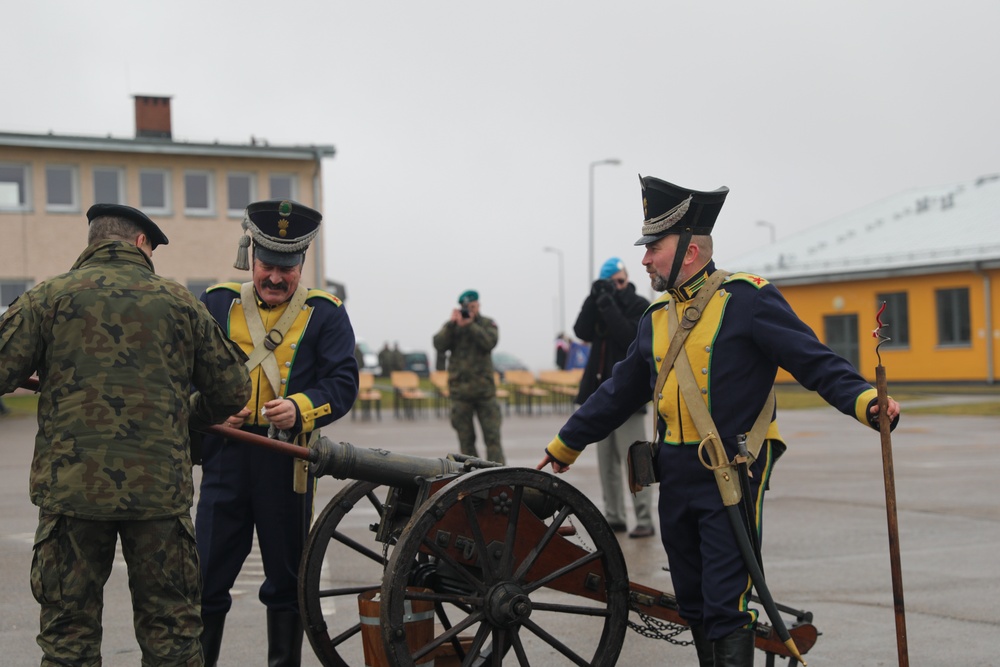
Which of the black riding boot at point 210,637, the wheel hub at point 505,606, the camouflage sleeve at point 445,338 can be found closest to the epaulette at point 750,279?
the wheel hub at point 505,606

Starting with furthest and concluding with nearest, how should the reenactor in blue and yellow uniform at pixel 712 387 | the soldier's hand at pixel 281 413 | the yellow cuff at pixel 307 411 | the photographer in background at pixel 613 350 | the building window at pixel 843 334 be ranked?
the building window at pixel 843 334 < the photographer in background at pixel 613 350 < the yellow cuff at pixel 307 411 < the soldier's hand at pixel 281 413 < the reenactor in blue and yellow uniform at pixel 712 387

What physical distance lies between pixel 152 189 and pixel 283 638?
1353 inches

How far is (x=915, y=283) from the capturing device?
129 ft

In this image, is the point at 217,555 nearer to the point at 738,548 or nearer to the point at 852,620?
the point at 738,548

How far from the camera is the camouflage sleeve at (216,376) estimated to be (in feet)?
14.0

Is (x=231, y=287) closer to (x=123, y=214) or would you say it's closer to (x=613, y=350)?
(x=123, y=214)

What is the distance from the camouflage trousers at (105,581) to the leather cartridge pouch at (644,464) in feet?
5.57

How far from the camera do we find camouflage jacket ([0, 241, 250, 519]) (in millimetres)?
3920

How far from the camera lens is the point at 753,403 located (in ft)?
15.1

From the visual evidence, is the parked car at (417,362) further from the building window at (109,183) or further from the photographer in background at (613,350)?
the photographer in background at (613,350)

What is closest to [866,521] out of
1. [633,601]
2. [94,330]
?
[633,601]

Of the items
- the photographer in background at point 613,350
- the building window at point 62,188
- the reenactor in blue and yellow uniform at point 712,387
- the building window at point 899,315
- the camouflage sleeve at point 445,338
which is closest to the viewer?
the reenactor in blue and yellow uniform at point 712,387

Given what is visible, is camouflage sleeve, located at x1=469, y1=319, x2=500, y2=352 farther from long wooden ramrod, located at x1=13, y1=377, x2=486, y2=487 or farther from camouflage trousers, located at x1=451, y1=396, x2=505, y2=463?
long wooden ramrod, located at x1=13, y1=377, x2=486, y2=487

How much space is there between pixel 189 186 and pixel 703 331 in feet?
114
